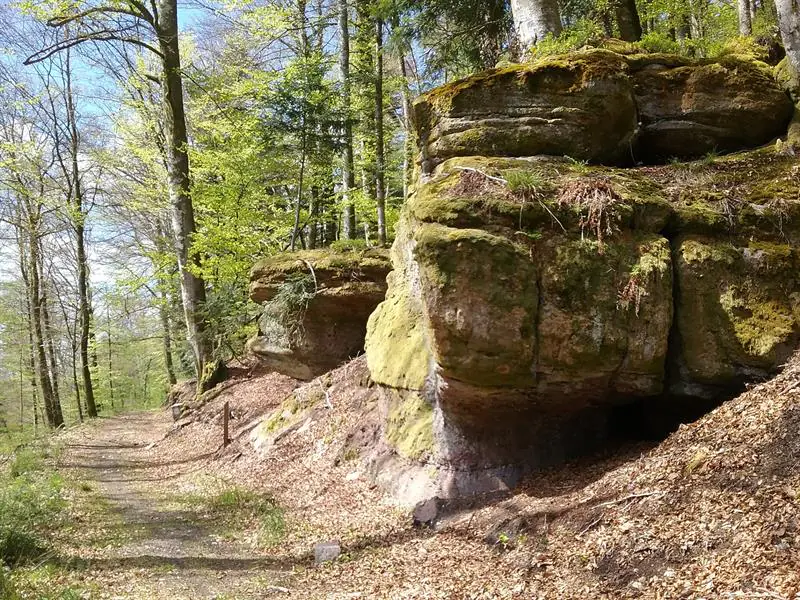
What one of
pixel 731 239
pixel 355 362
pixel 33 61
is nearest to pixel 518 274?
pixel 731 239

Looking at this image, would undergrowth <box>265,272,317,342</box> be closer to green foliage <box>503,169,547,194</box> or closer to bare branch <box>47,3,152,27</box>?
green foliage <box>503,169,547,194</box>

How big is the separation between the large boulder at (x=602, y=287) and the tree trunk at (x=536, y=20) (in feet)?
12.3

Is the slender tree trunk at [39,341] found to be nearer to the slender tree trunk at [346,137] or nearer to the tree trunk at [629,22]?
the slender tree trunk at [346,137]

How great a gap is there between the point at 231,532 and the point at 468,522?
3.59 m

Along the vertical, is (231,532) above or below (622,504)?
below

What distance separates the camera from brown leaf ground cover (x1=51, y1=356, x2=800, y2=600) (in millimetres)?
3822

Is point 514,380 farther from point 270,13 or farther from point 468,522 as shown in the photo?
point 270,13

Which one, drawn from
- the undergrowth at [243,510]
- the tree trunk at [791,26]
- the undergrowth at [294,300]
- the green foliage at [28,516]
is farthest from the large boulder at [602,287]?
the undergrowth at [294,300]

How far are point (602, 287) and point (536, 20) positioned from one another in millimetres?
5462

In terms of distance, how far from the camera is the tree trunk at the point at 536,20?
9098mm

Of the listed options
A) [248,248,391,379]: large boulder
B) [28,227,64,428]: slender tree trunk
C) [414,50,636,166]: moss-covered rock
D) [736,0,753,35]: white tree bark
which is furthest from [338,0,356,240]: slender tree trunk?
[28,227,64,428]: slender tree trunk

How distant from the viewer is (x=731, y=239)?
6.23 meters

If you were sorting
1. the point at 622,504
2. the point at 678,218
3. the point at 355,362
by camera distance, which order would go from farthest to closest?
the point at 355,362
the point at 678,218
the point at 622,504

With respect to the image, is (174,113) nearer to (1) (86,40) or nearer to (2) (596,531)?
(1) (86,40)
